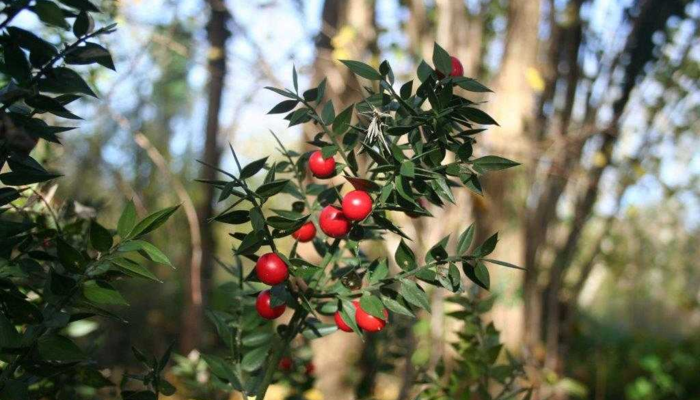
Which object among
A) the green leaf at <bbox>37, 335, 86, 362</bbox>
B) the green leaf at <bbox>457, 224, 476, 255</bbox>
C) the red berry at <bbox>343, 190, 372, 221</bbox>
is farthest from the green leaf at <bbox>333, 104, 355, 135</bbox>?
the green leaf at <bbox>37, 335, 86, 362</bbox>

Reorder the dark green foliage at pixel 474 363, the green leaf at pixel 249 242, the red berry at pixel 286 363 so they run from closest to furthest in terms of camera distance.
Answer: the green leaf at pixel 249 242, the dark green foliage at pixel 474 363, the red berry at pixel 286 363

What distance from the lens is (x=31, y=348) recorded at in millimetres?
765

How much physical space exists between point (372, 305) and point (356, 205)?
0.43 ft

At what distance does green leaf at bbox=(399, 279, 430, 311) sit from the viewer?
2.69ft

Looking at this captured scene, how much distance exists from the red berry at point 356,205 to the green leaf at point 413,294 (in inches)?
4.1

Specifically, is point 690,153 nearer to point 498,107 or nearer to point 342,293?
point 498,107

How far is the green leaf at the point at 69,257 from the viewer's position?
0.77m

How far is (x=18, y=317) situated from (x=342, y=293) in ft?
1.33

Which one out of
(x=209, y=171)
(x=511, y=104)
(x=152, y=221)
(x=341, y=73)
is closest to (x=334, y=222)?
(x=152, y=221)

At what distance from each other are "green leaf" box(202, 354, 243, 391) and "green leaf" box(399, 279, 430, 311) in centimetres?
30

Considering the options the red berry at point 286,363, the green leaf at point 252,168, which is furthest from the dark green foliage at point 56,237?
the red berry at point 286,363

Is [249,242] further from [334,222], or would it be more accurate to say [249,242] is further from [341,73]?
[341,73]

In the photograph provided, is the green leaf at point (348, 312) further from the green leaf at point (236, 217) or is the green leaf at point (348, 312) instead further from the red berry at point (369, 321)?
the green leaf at point (236, 217)

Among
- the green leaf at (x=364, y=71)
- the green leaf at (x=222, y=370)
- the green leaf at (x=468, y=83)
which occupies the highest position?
the green leaf at (x=468, y=83)
